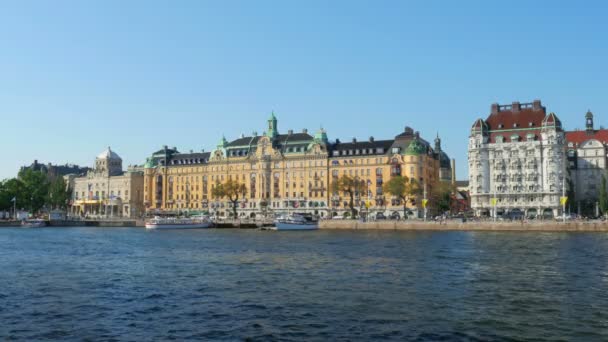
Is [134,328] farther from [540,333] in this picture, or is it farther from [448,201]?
[448,201]

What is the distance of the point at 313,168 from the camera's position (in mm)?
181000

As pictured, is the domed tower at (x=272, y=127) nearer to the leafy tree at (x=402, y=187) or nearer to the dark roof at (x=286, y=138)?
the dark roof at (x=286, y=138)

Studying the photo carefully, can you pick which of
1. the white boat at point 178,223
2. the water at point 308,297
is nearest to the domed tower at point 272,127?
the white boat at point 178,223

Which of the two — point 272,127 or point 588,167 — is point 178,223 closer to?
point 272,127

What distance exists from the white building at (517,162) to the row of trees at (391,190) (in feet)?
40.9

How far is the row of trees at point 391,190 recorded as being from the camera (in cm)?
15018

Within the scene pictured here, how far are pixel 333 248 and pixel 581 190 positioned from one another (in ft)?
382

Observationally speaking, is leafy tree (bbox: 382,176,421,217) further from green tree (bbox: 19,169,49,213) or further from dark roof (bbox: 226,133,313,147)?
green tree (bbox: 19,169,49,213)

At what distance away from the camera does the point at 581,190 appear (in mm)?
165125

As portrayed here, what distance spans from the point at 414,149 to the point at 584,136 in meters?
50.4

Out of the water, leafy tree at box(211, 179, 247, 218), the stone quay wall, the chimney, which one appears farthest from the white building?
the water

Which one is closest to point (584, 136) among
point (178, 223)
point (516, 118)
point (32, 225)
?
point (516, 118)

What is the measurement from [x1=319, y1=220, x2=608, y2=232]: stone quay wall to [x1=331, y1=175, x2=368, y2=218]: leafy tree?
14097 millimetres

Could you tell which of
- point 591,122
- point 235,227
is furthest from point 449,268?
point 591,122
